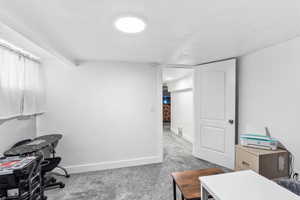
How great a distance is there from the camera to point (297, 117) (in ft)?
5.60

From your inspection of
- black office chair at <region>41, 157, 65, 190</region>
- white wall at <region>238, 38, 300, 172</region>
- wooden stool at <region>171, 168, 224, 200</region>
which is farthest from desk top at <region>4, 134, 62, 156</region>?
white wall at <region>238, 38, 300, 172</region>

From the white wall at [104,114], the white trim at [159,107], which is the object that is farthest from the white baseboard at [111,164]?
the white trim at [159,107]

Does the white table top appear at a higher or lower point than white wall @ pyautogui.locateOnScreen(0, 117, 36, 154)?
lower

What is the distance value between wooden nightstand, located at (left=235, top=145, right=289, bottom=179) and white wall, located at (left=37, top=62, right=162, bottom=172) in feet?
5.16

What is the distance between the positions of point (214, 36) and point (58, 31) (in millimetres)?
1757

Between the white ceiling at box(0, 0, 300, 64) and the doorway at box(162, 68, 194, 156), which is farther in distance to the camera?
the doorway at box(162, 68, 194, 156)

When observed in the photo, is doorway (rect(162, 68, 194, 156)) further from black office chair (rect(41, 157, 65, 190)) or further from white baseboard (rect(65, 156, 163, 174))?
black office chair (rect(41, 157, 65, 190))

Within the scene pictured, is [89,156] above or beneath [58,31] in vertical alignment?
beneath

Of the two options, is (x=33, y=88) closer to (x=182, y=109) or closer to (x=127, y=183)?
(x=127, y=183)

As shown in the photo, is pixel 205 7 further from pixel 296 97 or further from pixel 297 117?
pixel 297 117

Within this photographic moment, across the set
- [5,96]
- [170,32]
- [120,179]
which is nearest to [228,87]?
[170,32]

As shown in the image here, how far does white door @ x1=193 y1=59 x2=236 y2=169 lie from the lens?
8.30 ft

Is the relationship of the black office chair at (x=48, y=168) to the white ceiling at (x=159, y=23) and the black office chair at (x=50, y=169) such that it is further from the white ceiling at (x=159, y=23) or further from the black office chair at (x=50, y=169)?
the white ceiling at (x=159, y=23)

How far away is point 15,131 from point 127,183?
70.4 inches
